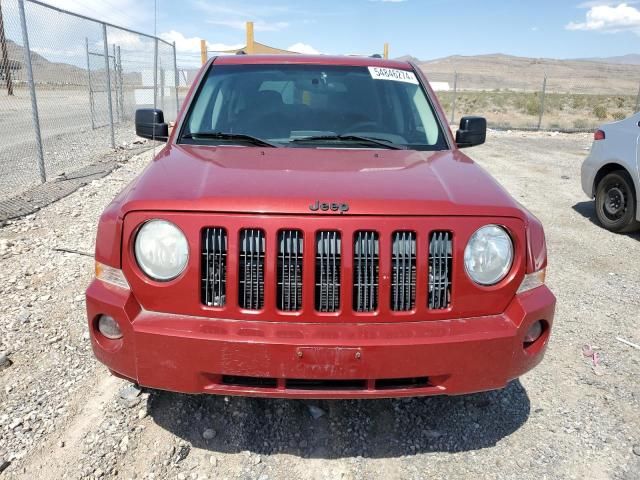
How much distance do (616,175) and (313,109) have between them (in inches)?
185

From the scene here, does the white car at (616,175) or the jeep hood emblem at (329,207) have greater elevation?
the jeep hood emblem at (329,207)

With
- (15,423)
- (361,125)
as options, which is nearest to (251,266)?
(15,423)

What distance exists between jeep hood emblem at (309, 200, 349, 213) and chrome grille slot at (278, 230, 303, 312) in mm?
116

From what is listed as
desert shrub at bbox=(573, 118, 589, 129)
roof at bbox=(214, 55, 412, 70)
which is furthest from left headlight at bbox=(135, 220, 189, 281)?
desert shrub at bbox=(573, 118, 589, 129)

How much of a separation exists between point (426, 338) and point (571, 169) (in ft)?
34.4

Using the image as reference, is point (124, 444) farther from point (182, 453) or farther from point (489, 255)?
point (489, 255)

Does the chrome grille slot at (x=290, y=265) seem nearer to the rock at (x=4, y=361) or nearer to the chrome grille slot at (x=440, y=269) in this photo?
the chrome grille slot at (x=440, y=269)

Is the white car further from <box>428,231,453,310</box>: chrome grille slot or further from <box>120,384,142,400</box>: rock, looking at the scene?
<box>120,384,142,400</box>: rock

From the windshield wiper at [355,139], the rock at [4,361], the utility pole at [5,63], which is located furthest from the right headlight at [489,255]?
the utility pole at [5,63]

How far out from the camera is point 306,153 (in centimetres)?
294

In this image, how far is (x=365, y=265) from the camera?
2148mm

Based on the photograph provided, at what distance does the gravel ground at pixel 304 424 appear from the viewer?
97.0 inches

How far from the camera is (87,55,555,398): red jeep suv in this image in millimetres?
2113

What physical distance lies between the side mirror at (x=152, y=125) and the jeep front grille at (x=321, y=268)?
1911 millimetres
